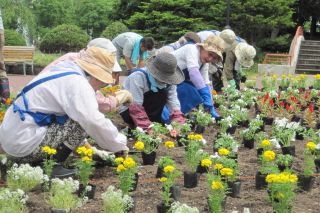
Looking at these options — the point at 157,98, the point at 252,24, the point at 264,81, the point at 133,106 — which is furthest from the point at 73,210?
the point at 252,24

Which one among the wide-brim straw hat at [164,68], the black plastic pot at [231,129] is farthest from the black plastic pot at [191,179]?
the black plastic pot at [231,129]

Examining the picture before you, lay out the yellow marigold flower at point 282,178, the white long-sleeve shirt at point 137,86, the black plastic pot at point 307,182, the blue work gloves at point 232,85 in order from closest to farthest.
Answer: the yellow marigold flower at point 282,178 → the black plastic pot at point 307,182 → the white long-sleeve shirt at point 137,86 → the blue work gloves at point 232,85

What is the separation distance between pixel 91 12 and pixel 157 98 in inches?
1295

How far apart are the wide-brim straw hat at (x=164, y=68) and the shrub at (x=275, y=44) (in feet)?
57.6

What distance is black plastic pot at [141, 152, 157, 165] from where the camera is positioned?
4.36m

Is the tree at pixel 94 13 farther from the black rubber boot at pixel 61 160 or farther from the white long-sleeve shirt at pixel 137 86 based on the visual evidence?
the black rubber boot at pixel 61 160

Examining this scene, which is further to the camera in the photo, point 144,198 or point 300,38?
point 300,38

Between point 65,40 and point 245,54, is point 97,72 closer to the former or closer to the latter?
point 245,54

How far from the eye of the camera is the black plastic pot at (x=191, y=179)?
12.3ft

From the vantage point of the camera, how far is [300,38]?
65.6 feet

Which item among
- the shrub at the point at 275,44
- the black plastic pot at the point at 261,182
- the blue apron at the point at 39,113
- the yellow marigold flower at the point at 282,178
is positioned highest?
the blue apron at the point at 39,113

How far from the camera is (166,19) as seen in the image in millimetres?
20406

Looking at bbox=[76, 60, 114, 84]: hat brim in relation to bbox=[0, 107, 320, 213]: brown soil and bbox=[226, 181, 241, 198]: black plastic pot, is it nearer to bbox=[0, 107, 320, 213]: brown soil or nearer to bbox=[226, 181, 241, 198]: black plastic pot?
bbox=[0, 107, 320, 213]: brown soil

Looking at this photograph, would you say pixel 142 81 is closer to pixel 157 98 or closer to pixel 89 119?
pixel 157 98
